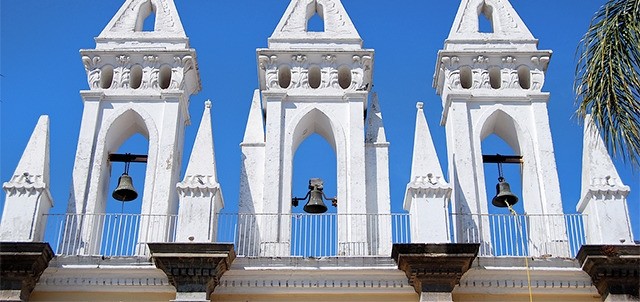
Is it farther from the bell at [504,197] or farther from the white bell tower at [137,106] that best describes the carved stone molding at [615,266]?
the white bell tower at [137,106]

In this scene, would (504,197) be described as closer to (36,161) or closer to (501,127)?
(501,127)

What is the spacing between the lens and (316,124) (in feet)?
57.0

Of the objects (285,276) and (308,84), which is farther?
(308,84)

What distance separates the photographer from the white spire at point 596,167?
15.1 meters

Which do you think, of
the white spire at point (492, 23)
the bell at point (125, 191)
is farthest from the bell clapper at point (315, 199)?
the white spire at point (492, 23)

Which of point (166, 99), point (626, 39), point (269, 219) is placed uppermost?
point (166, 99)

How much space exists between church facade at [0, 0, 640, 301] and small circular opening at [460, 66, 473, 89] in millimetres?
22

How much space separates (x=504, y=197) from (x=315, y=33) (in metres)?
4.33

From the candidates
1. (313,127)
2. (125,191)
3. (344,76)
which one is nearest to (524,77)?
(344,76)

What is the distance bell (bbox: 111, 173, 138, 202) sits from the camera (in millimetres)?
16188

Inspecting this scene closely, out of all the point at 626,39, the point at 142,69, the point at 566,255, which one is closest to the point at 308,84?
the point at 142,69

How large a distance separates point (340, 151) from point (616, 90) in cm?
→ 539

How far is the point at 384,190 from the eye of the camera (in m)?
16.3

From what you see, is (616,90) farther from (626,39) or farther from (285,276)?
(285,276)
